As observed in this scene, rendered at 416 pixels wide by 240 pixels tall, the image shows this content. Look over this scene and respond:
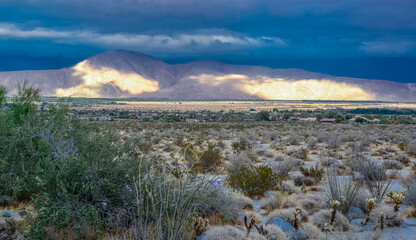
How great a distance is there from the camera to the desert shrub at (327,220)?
27.2ft

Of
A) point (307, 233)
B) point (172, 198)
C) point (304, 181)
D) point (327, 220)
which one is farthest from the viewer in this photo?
point (304, 181)

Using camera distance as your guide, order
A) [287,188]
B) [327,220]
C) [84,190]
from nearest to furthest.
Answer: [84,190] < [327,220] < [287,188]

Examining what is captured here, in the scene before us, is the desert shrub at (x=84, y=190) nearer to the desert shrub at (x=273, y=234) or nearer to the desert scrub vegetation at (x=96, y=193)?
the desert scrub vegetation at (x=96, y=193)

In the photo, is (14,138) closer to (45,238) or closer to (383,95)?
(45,238)

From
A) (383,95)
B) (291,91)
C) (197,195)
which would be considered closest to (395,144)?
(197,195)

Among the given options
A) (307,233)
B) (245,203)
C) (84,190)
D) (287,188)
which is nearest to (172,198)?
(84,190)

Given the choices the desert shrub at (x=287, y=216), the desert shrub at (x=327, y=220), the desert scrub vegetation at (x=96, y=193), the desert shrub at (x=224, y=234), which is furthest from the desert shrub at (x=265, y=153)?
the desert shrub at (x=224, y=234)

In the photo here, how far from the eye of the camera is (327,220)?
859 centimetres

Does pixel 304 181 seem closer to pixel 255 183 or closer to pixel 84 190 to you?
pixel 255 183

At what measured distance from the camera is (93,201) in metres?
7.74

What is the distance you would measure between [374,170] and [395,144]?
1809cm

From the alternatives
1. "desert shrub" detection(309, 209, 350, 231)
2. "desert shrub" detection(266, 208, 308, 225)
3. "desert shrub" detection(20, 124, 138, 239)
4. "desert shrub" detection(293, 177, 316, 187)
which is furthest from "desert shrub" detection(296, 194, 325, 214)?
"desert shrub" detection(20, 124, 138, 239)

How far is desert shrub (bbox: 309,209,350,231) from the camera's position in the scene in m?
8.29

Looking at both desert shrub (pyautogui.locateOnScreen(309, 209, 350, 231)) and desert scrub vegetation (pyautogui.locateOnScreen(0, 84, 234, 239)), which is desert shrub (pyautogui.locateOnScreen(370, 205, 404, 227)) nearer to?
desert shrub (pyautogui.locateOnScreen(309, 209, 350, 231))
